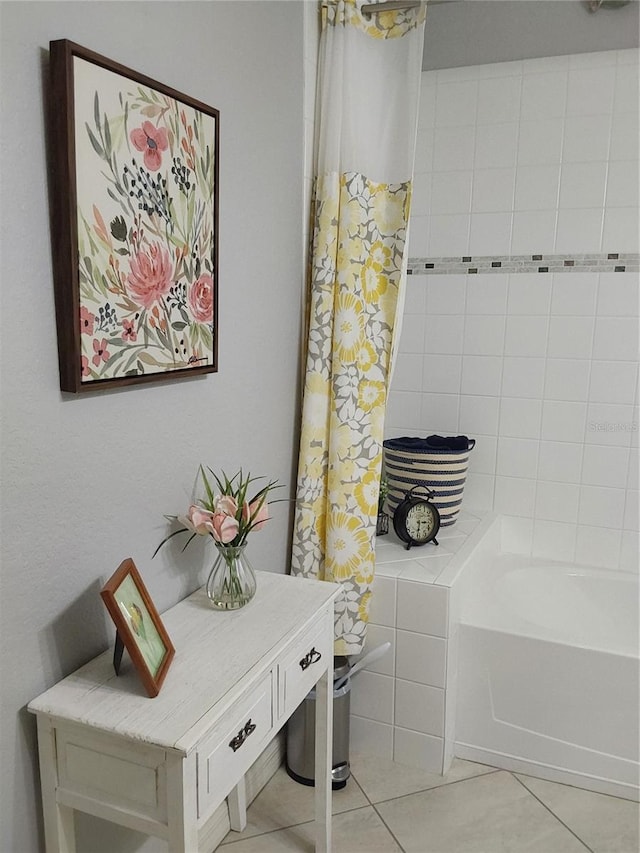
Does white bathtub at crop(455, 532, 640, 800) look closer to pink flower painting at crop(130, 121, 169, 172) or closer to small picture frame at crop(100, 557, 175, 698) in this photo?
small picture frame at crop(100, 557, 175, 698)

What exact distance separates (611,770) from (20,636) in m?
1.75

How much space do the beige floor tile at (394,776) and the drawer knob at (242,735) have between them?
2.99 feet

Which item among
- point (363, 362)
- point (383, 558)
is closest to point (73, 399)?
point (363, 362)

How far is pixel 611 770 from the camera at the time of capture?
210 centimetres

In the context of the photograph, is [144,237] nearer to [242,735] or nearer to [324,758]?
[242,735]

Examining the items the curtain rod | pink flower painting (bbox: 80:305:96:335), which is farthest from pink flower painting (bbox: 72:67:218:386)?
the curtain rod

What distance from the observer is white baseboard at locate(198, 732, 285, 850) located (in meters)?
1.83

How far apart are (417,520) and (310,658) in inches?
34.6

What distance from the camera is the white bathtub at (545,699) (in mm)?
2086

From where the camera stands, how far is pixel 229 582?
1.59 meters

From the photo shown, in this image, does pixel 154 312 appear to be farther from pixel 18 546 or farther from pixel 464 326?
pixel 464 326

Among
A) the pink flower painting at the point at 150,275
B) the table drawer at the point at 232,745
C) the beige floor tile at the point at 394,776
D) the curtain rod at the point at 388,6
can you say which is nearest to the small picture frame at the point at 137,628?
the table drawer at the point at 232,745

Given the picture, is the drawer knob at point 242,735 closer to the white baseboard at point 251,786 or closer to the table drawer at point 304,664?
the table drawer at point 304,664

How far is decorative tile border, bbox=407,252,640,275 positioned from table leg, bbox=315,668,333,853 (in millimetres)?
1633
